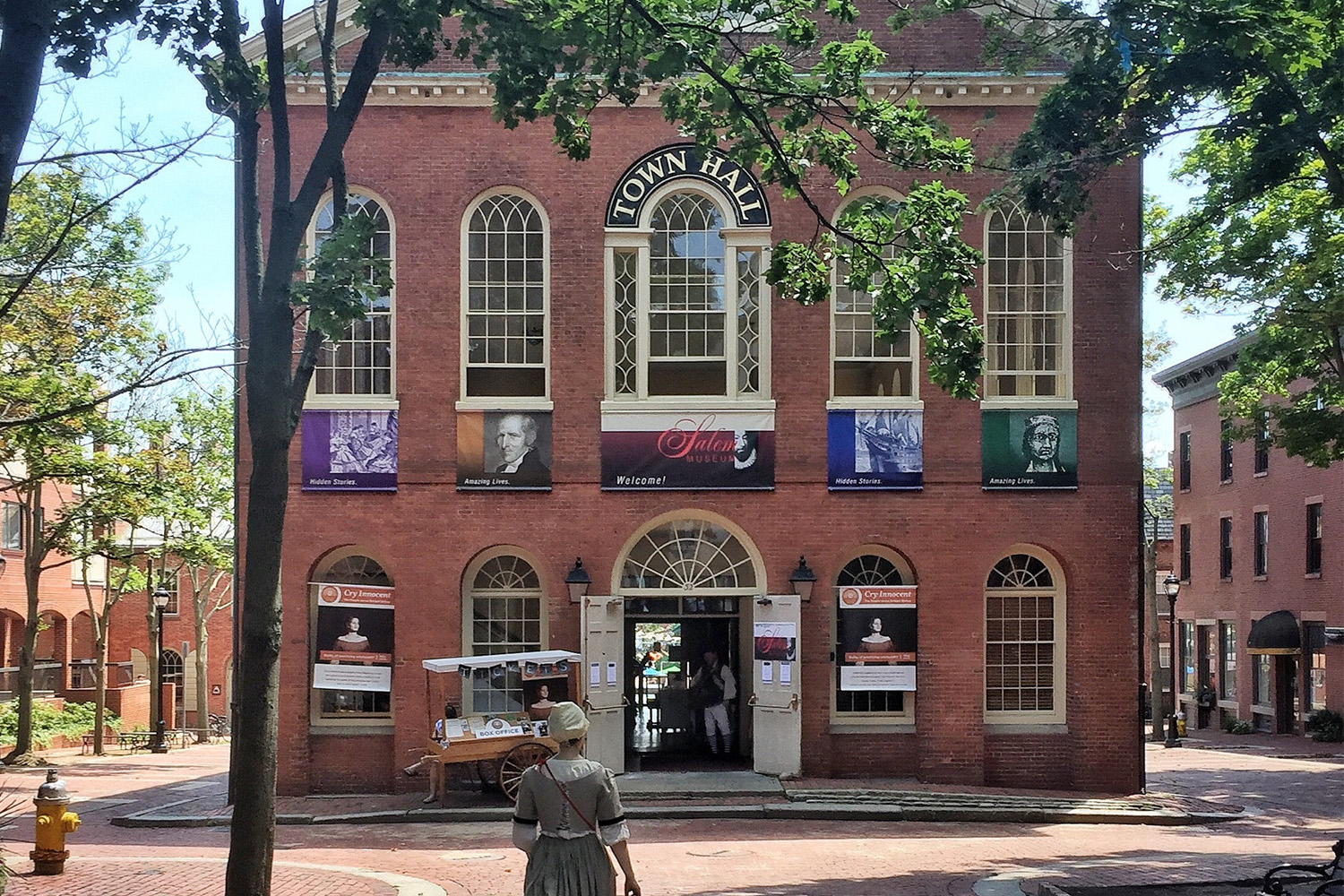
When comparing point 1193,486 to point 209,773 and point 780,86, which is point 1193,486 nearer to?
point 209,773

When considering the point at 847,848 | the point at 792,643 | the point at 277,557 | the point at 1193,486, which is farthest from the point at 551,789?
the point at 1193,486

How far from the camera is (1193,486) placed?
4872cm

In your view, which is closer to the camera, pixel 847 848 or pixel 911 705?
pixel 847 848

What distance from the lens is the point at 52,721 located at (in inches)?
1448

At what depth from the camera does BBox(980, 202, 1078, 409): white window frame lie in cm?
2119

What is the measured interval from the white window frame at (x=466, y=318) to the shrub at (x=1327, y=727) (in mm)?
25873

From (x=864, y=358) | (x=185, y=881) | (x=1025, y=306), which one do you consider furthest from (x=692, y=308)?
(x=185, y=881)

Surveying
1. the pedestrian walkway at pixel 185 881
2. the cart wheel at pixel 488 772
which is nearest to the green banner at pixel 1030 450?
the cart wheel at pixel 488 772

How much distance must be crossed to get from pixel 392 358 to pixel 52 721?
20.7m

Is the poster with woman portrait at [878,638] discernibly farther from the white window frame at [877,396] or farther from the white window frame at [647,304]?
the white window frame at [647,304]

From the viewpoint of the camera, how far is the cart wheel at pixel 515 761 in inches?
755

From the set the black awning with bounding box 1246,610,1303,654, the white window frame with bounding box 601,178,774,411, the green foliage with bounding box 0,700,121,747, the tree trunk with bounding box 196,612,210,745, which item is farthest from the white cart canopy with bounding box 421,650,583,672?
the tree trunk with bounding box 196,612,210,745

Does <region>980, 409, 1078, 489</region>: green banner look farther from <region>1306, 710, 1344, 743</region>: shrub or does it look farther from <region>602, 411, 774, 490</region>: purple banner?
<region>1306, 710, 1344, 743</region>: shrub

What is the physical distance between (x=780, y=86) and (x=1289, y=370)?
1829 cm
